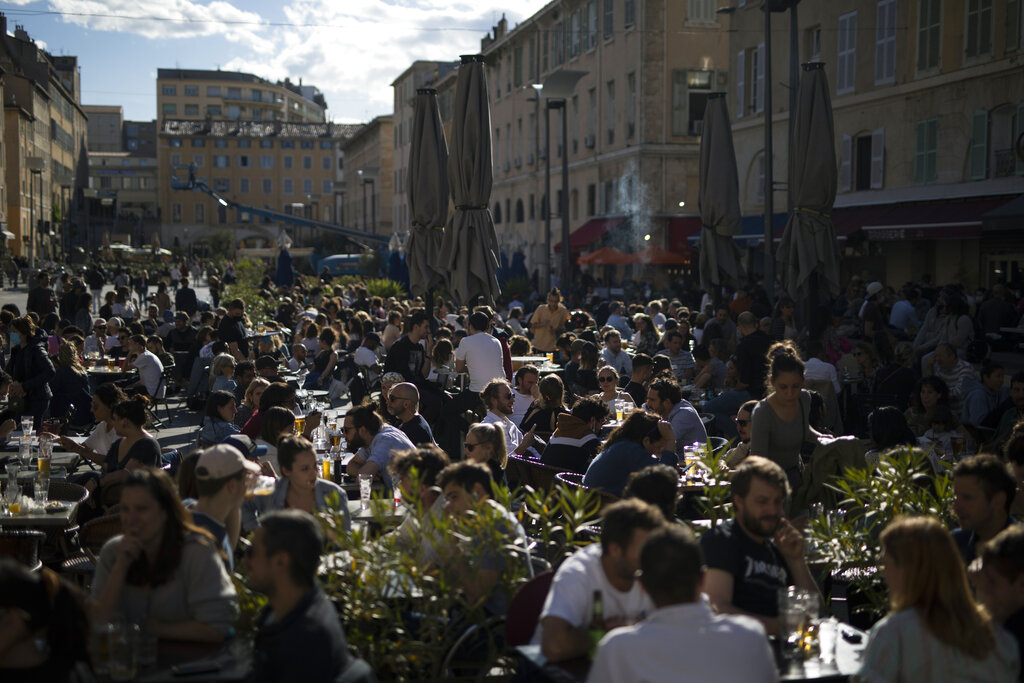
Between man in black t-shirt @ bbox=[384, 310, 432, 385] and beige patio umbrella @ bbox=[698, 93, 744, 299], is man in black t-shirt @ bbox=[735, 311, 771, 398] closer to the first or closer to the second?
man in black t-shirt @ bbox=[384, 310, 432, 385]

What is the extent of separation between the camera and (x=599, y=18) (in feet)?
145

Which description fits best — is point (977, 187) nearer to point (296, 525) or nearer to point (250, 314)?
point (250, 314)

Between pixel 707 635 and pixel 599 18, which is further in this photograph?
pixel 599 18

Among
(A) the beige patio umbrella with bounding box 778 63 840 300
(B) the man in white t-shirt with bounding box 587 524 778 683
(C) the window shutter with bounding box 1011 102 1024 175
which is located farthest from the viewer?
(C) the window shutter with bounding box 1011 102 1024 175

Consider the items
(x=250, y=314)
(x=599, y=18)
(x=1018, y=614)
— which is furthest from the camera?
(x=599, y=18)

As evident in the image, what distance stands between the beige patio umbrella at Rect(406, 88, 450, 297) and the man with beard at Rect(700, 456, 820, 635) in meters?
10.4

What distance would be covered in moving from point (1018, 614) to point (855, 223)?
2385cm

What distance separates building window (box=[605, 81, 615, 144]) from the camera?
43.5 meters

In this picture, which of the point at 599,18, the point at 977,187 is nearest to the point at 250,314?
the point at 977,187

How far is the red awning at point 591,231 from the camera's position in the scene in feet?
136

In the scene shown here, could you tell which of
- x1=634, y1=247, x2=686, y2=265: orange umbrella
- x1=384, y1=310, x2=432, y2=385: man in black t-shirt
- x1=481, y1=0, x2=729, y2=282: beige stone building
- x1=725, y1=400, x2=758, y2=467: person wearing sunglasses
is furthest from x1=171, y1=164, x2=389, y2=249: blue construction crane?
x1=725, y1=400, x2=758, y2=467: person wearing sunglasses

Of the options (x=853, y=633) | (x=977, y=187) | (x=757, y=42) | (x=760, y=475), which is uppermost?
(x=757, y=42)

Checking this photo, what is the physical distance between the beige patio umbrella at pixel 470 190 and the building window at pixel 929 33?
580 inches

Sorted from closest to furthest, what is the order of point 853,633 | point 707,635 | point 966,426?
point 707,635 < point 853,633 < point 966,426
